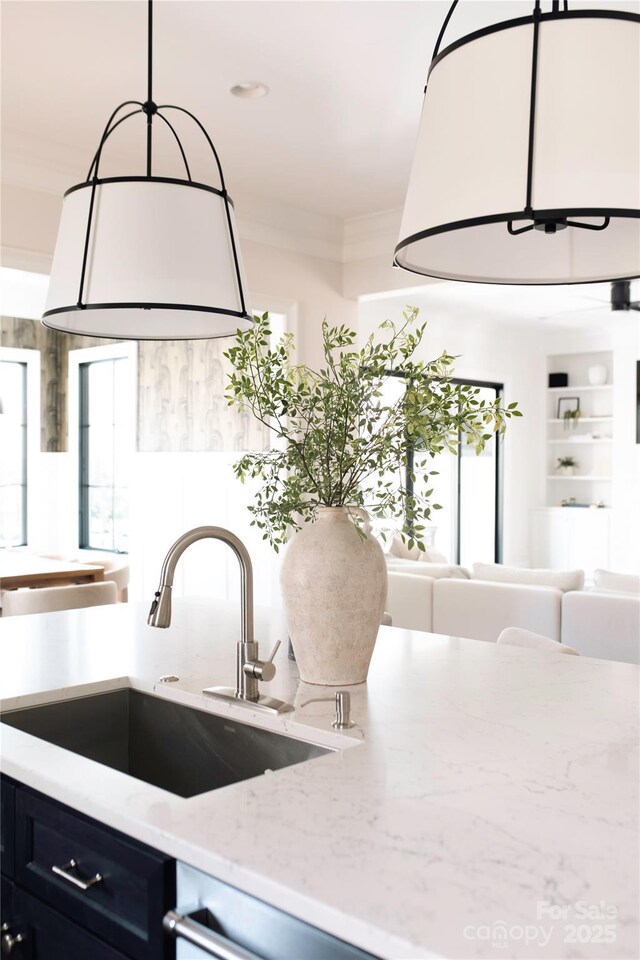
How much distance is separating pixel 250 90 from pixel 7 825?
320 centimetres

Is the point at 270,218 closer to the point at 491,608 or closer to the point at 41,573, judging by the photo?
the point at 41,573

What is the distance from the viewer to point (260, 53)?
3.43 m

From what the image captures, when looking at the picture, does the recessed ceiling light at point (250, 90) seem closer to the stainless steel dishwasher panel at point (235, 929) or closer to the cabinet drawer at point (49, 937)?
the cabinet drawer at point (49, 937)

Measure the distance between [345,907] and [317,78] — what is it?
3424 mm

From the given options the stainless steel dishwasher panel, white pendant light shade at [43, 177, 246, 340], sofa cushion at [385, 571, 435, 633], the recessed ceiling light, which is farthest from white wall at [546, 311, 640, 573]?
the stainless steel dishwasher panel

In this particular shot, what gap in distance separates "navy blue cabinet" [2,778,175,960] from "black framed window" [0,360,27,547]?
7.29m

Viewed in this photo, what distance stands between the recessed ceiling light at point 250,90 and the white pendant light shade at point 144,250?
6.84ft

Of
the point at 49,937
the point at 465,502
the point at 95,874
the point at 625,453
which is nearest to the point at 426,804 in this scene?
the point at 95,874

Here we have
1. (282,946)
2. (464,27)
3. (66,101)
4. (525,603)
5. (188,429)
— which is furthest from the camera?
(188,429)

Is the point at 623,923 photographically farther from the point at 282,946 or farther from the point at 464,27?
the point at 464,27

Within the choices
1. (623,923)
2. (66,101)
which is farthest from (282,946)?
(66,101)

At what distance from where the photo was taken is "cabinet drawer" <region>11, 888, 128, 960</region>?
49.7 inches

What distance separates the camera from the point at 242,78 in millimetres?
3645

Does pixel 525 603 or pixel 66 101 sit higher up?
pixel 66 101
